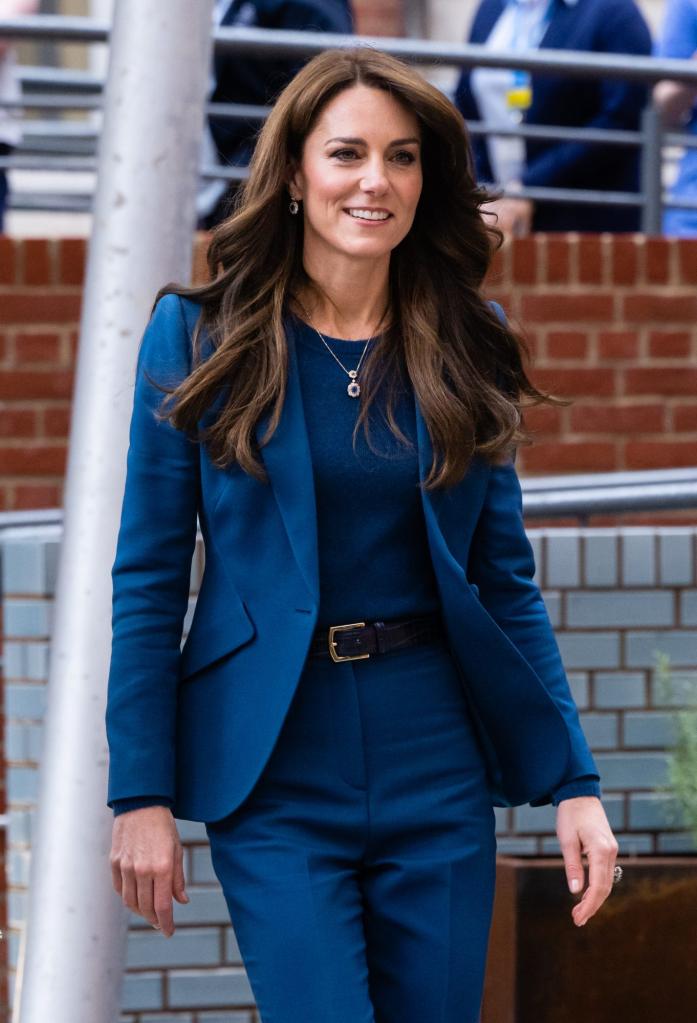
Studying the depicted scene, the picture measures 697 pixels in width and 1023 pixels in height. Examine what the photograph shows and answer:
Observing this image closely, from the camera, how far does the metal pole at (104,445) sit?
2.88m

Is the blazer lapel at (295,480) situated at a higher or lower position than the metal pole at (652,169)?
lower

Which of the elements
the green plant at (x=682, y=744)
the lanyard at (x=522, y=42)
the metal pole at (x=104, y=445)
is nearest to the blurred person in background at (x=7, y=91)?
the lanyard at (x=522, y=42)

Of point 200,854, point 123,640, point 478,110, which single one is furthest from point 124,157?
point 478,110

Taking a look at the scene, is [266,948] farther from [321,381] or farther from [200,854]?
[200,854]

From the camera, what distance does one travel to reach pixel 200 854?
13.0 feet

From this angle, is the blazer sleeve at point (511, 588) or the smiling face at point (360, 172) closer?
the smiling face at point (360, 172)

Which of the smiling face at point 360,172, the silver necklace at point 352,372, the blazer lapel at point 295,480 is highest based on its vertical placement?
the smiling face at point 360,172

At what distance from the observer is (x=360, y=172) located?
255 centimetres

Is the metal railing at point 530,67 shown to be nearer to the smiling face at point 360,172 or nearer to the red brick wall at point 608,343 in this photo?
the red brick wall at point 608,343

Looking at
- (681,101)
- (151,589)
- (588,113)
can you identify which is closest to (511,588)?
(151,589)

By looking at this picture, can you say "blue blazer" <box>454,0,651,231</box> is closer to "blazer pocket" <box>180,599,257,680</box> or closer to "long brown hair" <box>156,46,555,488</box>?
"long brown hair" <box>156,46,555,488</box>

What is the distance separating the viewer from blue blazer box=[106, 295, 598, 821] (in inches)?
95.8

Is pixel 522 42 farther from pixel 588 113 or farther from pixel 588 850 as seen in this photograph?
pixel 588 850

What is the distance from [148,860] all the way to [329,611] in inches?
16.3
